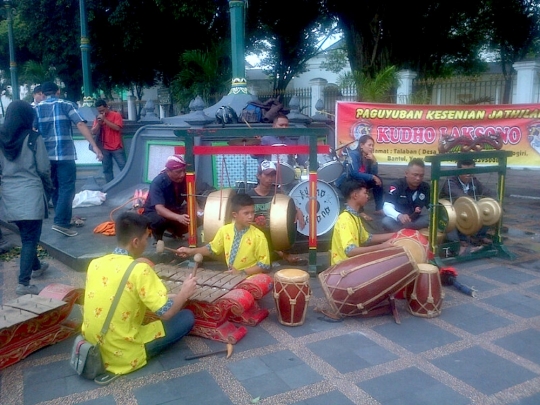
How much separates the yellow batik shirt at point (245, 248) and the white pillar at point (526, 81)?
468 inches

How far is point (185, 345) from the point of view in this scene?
12.2 ft

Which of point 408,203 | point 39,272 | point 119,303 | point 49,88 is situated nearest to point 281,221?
point 408,203

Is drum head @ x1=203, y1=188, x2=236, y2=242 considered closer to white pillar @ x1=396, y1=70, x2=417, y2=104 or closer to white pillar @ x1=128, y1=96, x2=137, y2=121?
white pillar @ x1=396, y1=70, x2=417, y2=104

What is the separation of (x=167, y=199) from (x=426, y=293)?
2.89 meters

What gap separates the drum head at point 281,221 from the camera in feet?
16.6

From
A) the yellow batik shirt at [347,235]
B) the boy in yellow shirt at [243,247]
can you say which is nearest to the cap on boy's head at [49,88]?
the boy in yellow shirt at [243,247]

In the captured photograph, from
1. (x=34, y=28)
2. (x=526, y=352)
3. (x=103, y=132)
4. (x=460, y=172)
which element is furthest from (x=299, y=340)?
(x=34, y=28)

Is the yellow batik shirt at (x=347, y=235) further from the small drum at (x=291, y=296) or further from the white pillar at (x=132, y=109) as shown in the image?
the white pillar at (x=132, y=109)

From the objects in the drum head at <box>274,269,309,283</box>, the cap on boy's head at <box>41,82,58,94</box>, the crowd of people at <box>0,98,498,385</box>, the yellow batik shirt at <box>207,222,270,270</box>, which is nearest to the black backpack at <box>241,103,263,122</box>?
the crowd of people at <box>0,98,498,385</box>

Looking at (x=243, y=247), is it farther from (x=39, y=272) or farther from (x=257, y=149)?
(x=39, y=272)

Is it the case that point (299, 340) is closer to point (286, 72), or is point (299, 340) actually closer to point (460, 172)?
point (460, 172)

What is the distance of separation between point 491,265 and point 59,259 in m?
4.69

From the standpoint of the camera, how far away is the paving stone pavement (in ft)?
10.0

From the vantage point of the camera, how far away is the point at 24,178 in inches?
186
